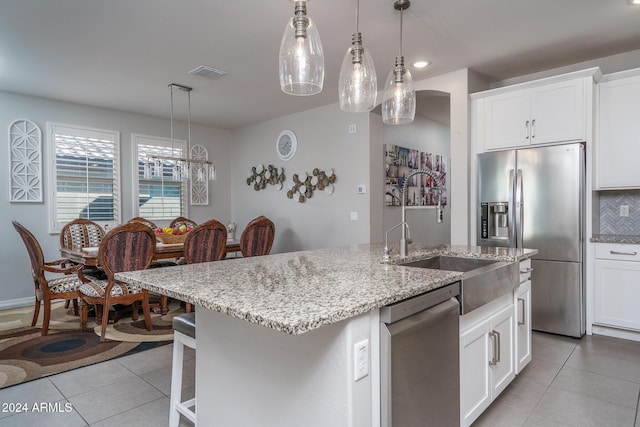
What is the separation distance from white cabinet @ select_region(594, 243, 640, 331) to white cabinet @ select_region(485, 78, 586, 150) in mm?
1041

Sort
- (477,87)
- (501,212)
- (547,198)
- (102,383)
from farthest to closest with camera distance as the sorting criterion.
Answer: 1. (477,87)
2. (501,212)
3. (547,198)
4. (102,383)

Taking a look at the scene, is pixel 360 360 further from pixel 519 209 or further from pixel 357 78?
pixel 519 209

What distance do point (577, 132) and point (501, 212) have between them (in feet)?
3.08

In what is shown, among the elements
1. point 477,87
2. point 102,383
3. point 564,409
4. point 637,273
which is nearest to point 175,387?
point 102,383

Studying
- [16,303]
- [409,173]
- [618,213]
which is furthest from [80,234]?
[618,213]

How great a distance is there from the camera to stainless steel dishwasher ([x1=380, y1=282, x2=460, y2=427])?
123 cm

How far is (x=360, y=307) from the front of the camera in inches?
43.3

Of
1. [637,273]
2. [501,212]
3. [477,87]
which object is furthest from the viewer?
[477,87]

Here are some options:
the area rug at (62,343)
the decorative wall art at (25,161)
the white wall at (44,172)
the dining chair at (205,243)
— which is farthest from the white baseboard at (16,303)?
the dining chair at (205,243)

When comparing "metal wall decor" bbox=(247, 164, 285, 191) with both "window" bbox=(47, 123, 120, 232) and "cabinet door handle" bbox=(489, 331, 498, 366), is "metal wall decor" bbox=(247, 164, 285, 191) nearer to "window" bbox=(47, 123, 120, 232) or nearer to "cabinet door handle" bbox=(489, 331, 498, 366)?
"window" bbox=(47, 123, 120, 232)

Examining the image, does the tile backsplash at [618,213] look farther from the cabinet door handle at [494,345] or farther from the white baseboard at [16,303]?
the white baseboard at [16,303]

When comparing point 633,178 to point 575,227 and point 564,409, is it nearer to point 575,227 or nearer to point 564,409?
point 575,227

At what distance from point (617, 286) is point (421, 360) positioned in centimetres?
286

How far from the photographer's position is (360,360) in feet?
3.74
